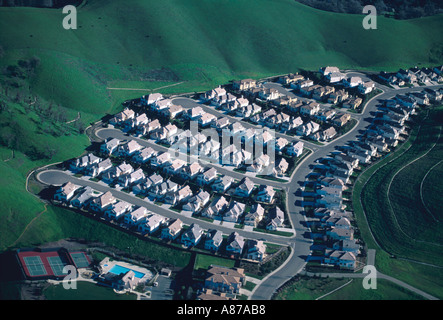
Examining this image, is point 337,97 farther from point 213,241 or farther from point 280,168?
point 213,241

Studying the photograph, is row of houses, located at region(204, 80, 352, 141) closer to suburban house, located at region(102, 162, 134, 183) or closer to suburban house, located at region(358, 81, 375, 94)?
suburban house, located at region(358, 81, 375, 94)

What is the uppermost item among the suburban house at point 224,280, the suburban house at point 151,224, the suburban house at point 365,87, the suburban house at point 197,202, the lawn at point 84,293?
the suburban house at point 365,87

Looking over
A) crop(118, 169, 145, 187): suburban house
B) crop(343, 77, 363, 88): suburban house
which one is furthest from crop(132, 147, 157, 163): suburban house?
crop(343, 77, 363, 88): suburban house

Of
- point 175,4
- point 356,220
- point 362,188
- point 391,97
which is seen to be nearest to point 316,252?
point 356,220

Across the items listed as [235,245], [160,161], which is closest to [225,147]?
[160,161]

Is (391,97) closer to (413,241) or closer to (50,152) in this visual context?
(413,241)

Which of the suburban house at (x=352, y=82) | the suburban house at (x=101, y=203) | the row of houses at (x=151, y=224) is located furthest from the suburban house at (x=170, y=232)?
the suburban house at (x=352, y=82)

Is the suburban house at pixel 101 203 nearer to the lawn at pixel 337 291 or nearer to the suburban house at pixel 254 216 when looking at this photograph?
the suburban house at pixel 254 216
